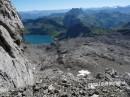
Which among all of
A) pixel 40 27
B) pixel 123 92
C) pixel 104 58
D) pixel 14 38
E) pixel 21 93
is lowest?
pixel 40 27

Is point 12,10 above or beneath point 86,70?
above

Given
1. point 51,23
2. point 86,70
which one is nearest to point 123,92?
point 86,70

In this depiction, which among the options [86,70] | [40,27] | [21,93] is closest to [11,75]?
[21,93]

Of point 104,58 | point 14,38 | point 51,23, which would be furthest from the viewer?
point 51,23

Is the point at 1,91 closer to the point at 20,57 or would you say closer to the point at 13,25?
the point at 20,57

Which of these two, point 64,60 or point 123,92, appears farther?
point 64,60

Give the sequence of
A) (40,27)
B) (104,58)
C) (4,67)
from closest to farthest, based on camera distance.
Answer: (4,67)
(104,58)
(40,27)

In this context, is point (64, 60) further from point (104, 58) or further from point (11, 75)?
point (11, 75)
